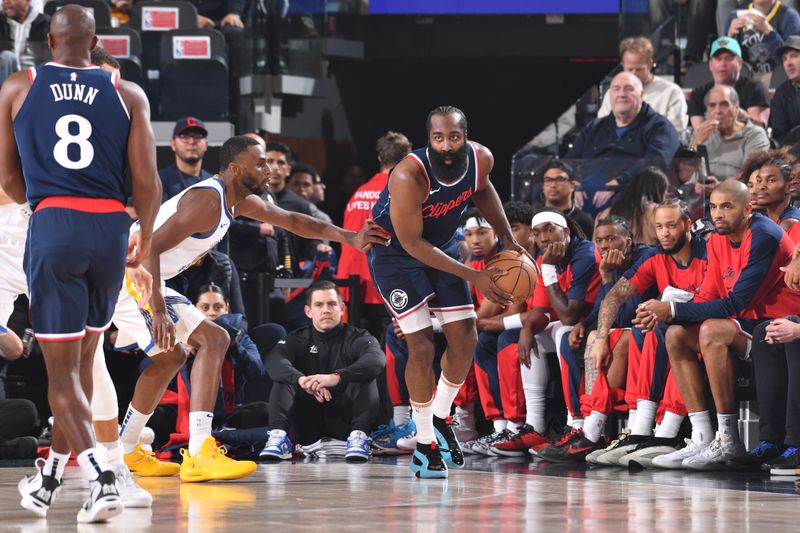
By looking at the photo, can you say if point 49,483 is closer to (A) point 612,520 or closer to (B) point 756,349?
(A) point 612,520

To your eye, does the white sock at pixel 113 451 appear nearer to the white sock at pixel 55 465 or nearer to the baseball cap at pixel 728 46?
the white sock at pixel 55 465

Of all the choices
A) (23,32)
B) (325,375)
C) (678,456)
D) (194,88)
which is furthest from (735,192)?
(23,32)

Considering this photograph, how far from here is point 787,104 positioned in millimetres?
9227

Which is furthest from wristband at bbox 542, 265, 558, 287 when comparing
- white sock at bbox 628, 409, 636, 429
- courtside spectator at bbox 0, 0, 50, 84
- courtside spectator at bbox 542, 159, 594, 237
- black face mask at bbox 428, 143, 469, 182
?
courtside spectator at bbox 0, 0, 50, 84

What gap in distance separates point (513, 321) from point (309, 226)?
1893 mm

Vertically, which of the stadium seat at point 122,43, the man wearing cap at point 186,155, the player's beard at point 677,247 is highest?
the stadium seat at point 122,43

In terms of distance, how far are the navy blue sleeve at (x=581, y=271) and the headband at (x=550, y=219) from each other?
199mm

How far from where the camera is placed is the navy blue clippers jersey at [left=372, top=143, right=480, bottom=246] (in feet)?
19.5

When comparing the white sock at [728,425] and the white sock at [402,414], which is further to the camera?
the white sock at [402,414]

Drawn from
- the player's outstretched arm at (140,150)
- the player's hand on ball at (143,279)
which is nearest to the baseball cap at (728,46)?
the player's hand on ball at (143,279)

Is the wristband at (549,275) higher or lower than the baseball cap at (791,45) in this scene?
lower

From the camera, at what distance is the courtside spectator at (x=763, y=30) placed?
10.7m

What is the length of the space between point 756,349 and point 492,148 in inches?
362

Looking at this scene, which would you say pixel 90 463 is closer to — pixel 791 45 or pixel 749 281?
pixel 749 281
